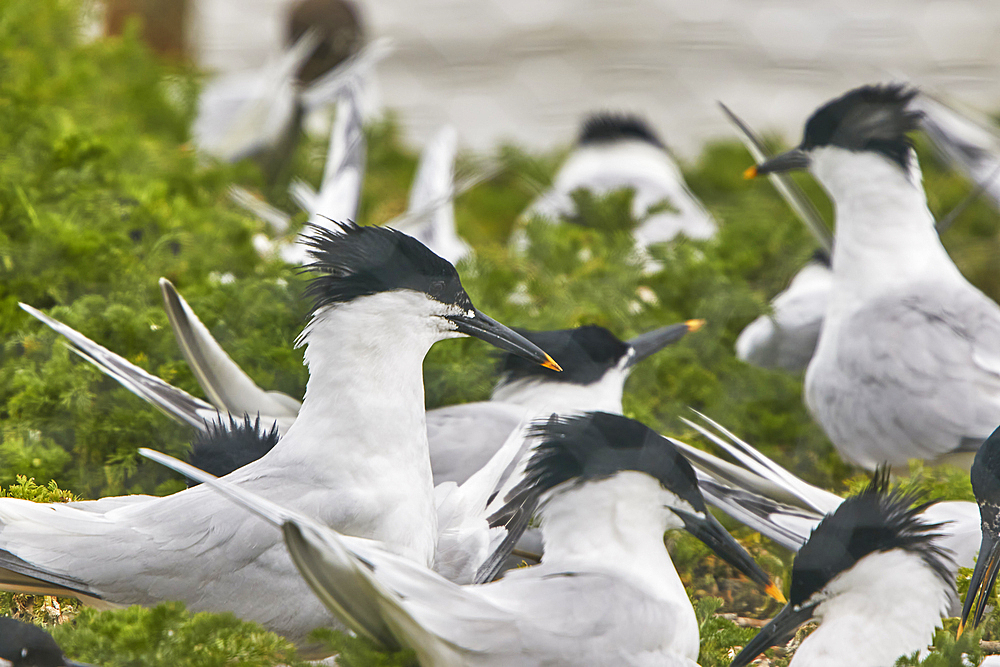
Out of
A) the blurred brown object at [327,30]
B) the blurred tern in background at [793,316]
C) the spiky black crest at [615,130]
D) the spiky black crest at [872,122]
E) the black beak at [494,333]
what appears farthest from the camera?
the blurred brown object at [327,30]

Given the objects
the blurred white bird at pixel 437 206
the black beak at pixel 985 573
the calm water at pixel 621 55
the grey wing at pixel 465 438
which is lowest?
the calm water at pixel 621 55

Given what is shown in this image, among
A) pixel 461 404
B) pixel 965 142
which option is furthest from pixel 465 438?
pixel 965 142

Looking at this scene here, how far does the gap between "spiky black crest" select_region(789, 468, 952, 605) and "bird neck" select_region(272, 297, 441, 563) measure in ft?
2.02

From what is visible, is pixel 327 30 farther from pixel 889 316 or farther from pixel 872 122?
pixel 889 316

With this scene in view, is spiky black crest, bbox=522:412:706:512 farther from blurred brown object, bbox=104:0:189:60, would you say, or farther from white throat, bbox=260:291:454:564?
blurred brown object, bbox=104:0:189:60

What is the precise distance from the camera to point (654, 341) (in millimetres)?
2701

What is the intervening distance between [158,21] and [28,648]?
4.90 m

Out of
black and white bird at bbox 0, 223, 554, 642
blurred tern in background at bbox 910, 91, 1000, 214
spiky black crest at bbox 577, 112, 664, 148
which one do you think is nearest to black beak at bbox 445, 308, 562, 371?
black and white bird at bbox 0, 223, 554, 642

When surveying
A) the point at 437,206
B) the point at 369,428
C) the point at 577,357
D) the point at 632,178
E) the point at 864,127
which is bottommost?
the point at 632,178

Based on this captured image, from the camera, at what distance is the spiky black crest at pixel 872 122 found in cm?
280

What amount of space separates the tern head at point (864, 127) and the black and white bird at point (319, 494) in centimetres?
141

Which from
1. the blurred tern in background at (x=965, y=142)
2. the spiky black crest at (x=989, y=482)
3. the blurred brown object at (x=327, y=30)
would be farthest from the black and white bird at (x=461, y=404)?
the blurred brown object at (x=327, y=30)

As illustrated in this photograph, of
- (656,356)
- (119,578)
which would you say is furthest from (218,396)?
(656,356)

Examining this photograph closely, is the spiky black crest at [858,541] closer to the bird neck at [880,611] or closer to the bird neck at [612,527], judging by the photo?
the bird neck at [880,611]
